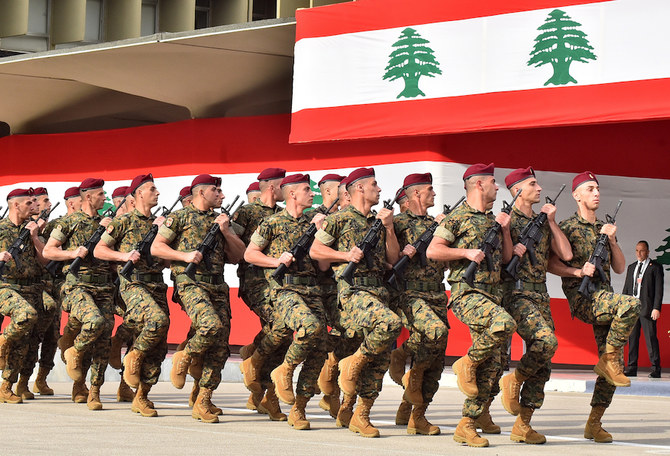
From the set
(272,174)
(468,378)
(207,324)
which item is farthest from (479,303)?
(272,174)

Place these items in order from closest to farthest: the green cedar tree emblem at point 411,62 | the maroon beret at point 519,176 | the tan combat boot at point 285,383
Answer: the maroon beret at point 519,176
the tan combat boot at point 285,383
the green cedar tree emblem at point 411,62

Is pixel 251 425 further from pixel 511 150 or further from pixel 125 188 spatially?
pixel 511 150

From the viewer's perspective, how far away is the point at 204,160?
717 inches

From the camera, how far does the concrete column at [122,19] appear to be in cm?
2667

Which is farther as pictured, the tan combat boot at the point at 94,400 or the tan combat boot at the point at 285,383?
the tan combat boot at the point at 94,400

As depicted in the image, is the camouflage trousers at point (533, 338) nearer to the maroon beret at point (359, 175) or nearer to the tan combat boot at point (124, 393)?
the maroon beret at point (359, 175)

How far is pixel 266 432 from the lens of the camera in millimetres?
9023

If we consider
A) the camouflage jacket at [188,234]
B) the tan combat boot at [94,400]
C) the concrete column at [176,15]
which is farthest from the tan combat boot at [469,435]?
the concrete column at [176,15]

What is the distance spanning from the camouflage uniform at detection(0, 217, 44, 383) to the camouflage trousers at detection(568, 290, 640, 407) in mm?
5040

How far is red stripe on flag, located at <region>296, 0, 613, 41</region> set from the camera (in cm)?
1366

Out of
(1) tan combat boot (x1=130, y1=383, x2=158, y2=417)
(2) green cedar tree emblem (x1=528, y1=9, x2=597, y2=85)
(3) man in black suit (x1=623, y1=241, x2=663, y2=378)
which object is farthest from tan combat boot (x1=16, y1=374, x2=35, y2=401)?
(3) man in black suit (x1=623, y1=241, x2=663, y2=378)

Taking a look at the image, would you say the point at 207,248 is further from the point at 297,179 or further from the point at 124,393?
the point at 124,393

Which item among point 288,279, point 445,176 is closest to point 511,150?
point 445,176

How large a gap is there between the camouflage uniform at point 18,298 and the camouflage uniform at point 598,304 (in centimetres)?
494
